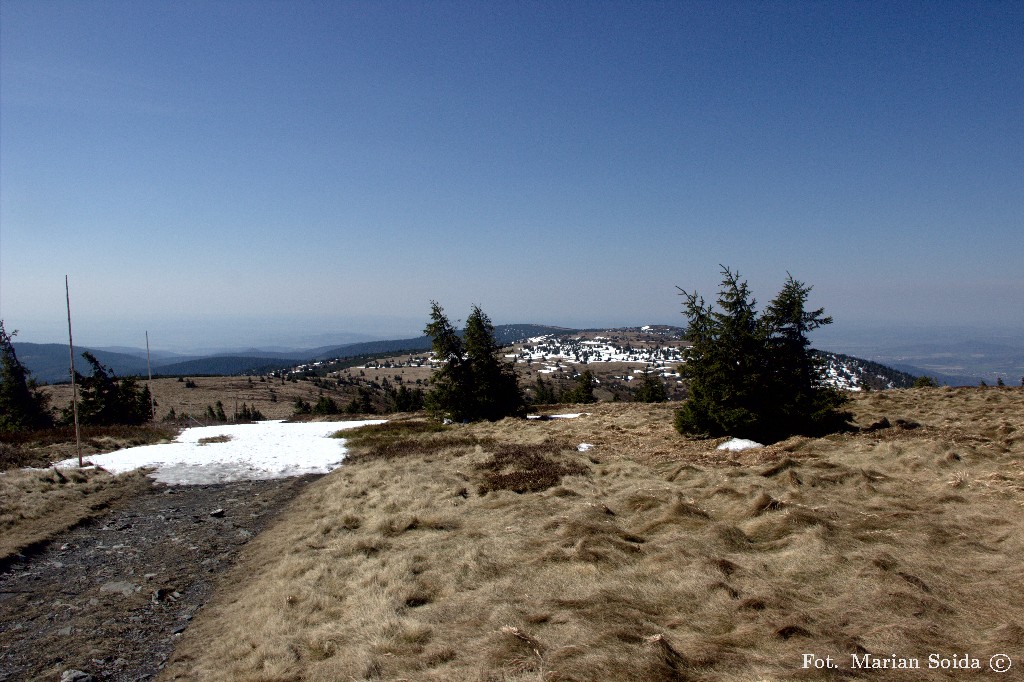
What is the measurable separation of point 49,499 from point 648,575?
17.7 meters

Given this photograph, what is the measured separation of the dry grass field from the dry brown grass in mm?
5416

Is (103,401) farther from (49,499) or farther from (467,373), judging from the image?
(49,499)

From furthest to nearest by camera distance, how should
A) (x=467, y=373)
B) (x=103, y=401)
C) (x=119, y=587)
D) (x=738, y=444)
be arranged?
(x=103, y=401)
(x=467, y=373)
(x=738, y=444)
(x=119, y=587)

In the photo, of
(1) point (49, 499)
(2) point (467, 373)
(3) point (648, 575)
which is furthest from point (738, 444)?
(1) point (49, 499)

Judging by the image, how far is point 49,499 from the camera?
14.6 m

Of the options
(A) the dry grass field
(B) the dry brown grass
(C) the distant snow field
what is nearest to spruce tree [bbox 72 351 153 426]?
(C) the distant snow field

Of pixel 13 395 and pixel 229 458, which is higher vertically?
pixel 13 395

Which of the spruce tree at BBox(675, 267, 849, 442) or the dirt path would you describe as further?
the spruce tree at BBox(675, 267, 849, 442)

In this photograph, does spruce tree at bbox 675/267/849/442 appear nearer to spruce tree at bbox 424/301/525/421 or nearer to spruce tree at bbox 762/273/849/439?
spruce tree at bbox 762/273/849/439

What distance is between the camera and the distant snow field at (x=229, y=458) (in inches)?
800

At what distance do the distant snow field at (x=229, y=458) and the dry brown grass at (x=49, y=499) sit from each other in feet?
5.58

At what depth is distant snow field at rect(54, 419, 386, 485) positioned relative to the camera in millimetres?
20312

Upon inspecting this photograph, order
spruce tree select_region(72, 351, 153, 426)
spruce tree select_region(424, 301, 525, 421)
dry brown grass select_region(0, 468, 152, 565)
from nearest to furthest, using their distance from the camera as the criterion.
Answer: dry brown grass select_region(0, 468, 152, 565) → spruce tree select_region(424, 301, 525, 421) → spruce tree select_region(72, 351, 153, 426)

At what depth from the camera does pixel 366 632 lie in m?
6.57
